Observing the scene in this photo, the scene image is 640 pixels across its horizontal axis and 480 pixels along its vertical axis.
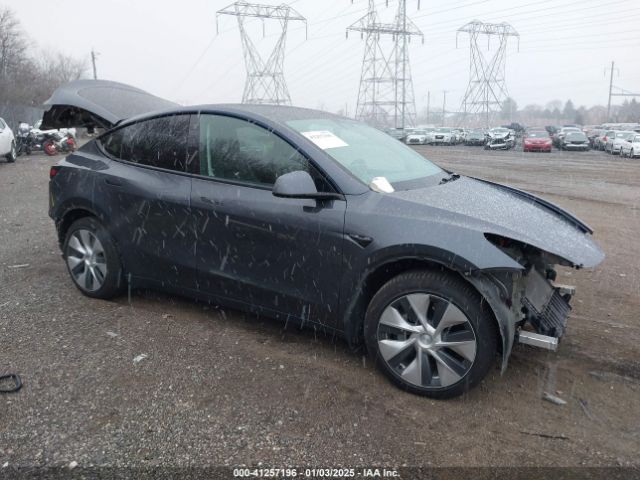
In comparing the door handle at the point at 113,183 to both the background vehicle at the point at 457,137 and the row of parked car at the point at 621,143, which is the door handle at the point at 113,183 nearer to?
the row of parked car at the point at 621,143

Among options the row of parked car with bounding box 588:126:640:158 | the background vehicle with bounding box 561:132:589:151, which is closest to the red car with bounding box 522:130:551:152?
the background vehicle with bounding box 561:132:589:151

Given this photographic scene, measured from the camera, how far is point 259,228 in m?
3.45

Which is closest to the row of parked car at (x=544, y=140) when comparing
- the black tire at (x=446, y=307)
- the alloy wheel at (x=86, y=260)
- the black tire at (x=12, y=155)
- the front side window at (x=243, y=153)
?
the black tire at (x=12, y=155)

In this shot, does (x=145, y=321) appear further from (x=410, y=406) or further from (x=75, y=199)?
(x=410, y=406)

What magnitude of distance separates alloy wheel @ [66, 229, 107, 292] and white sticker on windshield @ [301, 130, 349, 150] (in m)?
1.93

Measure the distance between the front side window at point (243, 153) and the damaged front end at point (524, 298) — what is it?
1.26 metres

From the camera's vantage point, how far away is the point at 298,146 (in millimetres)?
3434

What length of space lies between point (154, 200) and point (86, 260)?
3.18ft

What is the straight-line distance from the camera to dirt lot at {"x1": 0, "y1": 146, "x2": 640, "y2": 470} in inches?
103

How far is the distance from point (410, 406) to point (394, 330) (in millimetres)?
414

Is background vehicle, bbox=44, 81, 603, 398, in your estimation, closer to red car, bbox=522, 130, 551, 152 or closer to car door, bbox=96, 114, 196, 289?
car door, bbox=96, 114, 196, 289

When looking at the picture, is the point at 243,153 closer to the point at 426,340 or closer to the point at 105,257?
the point at 105,257

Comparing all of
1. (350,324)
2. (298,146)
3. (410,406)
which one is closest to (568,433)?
(410,406)

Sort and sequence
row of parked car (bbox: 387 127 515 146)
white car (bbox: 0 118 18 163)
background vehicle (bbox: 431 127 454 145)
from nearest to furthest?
white car (bbox: 0 118 18 163), row of parked car (bbox: 387 127 515 146), background vehicle (bbox: 431 127 454 145)
